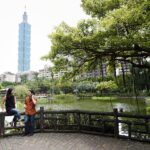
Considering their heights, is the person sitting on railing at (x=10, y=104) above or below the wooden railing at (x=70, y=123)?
above

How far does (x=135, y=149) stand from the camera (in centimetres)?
802

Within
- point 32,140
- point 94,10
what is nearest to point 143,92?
point 94,10

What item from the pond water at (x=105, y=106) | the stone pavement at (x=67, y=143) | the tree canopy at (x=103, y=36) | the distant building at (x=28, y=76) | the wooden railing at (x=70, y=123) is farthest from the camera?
the distant building at (x=28, y=76)

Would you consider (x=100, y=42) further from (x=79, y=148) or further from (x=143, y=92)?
(x=143, y=92)

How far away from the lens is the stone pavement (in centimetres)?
838

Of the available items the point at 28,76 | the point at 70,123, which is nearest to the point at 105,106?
the point at 70,123

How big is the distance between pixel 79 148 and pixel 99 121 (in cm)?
237

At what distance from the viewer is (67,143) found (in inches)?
354

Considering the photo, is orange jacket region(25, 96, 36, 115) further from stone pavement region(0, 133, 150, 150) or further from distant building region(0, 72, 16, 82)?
distant building region(0, 72, 16, 82)

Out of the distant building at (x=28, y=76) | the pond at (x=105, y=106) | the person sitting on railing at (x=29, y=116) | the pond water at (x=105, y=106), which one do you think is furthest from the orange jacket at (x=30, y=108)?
the distant building at (x=28, y=76)

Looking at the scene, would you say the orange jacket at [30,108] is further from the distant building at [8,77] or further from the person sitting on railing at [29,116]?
the distant building at [8,77]

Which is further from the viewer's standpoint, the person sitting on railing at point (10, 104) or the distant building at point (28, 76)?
the distant building at point (28, 76)

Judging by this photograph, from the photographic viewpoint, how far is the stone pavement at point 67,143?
27.5 ft

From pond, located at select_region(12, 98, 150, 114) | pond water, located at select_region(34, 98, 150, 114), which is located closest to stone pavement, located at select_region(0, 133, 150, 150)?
pond, located at select_region(12, 98, 150, 114)
